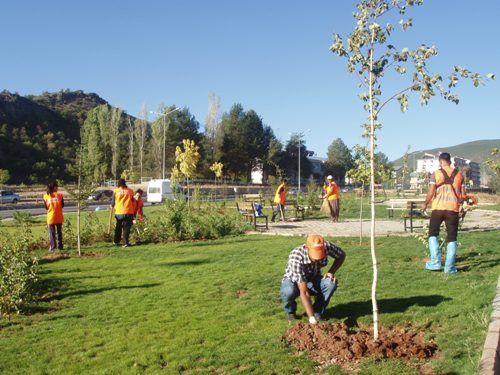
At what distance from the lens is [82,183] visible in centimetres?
1158

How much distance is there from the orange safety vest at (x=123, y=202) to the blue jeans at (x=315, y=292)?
23.7ft

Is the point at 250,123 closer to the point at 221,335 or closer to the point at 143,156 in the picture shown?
the point at 143,156

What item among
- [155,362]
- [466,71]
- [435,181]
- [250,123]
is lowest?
[155,362]

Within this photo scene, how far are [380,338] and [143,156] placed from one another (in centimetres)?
6927

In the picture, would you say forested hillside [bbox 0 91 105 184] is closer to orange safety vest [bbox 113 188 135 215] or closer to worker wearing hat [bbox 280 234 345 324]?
orange safety vest [bbox 113 188 135 215]

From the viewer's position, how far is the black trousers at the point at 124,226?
12255 millimetres

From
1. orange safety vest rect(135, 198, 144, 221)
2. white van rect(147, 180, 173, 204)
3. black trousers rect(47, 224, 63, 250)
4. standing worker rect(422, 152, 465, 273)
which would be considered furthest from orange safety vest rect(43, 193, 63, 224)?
white van rect(147, 180, 173, 204)

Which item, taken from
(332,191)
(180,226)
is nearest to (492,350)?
(180,226)

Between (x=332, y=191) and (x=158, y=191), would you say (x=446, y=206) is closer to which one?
(x=332, y=191)

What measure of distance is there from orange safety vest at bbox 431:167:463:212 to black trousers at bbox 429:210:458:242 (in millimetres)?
77

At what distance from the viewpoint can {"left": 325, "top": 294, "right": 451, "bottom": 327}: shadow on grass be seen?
5848 millimetres

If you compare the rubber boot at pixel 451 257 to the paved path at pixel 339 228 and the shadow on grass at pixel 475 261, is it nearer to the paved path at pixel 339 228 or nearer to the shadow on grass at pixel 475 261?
the shadow on grass at pixel 475 261

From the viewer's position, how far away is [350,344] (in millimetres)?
4715

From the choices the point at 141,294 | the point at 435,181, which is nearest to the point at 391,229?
the point at 435,181
